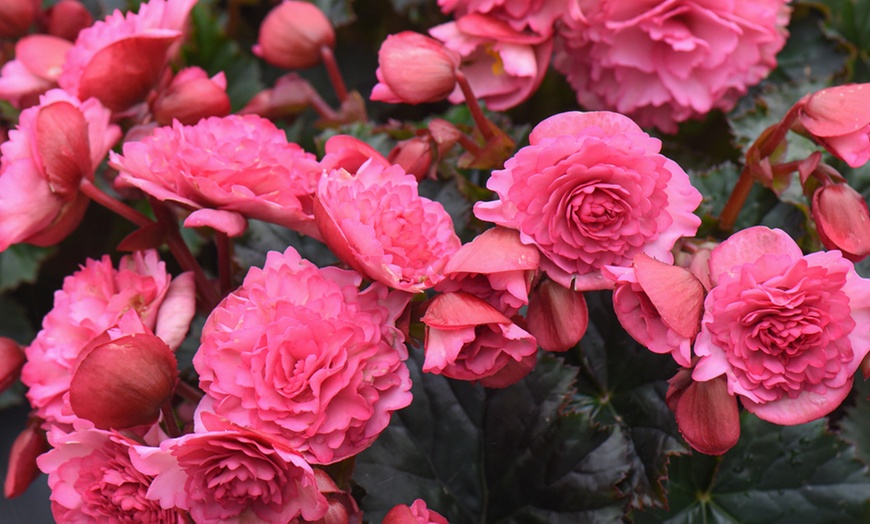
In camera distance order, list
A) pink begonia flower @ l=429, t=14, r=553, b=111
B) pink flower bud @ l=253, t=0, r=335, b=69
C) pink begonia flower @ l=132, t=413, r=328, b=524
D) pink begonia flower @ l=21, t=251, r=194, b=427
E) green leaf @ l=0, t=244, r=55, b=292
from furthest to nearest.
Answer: green leaf @ l=0, t=244, r=55, b=292 → pink flower bud @ l=253, t=0, r=335, b=69 → pink begonia flower @ l=429, t=14, r=553, b=111 → pink begonia flower @ l=21, t=251, r=194, b=427 → pink begonia flower @ l=132, t=413, r=328, b=524

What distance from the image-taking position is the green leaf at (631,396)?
2.24 ft

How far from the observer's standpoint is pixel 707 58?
77 centimetres

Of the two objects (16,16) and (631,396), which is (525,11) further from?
(16,16)

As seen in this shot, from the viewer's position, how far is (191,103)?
699 mm

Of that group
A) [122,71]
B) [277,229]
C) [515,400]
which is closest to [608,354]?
[515,400]

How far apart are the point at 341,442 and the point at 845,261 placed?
1.08 ft

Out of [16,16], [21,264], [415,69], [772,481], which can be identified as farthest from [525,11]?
[21,264]

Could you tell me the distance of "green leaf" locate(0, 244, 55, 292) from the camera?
1.02 m

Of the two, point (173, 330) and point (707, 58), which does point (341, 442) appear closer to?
point (173, 330)

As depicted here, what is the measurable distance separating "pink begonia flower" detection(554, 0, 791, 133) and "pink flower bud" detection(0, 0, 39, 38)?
1.96 feet

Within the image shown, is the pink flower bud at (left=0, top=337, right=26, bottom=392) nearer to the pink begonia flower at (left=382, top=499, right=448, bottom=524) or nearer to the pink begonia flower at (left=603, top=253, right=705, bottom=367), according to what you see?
the pink begonia flower at (left=382, top=499, right=448, bottom=524)

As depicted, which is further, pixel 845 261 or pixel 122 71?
pixel 122 71

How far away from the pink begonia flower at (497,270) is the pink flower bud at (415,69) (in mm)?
148

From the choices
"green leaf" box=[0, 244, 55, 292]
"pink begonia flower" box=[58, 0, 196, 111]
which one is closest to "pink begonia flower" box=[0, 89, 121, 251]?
"pink begonia flower" box=[58, 0, 196, 111]
